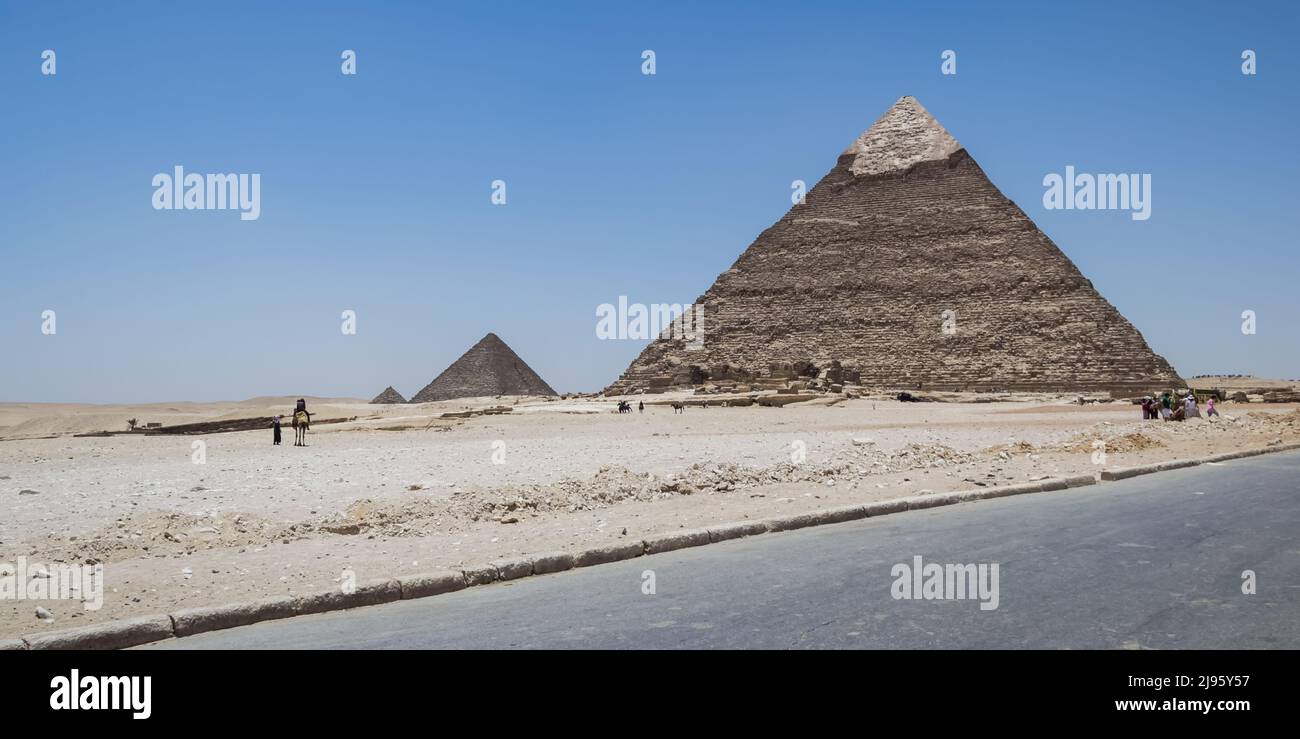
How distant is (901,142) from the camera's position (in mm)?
121562

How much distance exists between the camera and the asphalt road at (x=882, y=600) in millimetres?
4648

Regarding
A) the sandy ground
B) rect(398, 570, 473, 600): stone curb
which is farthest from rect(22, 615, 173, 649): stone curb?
rect(398, 570, 473, 600): stone curb

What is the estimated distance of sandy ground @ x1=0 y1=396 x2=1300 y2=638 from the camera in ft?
21.6

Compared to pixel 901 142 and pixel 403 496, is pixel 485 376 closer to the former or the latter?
pixel 901 142

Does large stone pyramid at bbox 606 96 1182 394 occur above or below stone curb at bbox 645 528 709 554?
above

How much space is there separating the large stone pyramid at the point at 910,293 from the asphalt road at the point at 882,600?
261ft

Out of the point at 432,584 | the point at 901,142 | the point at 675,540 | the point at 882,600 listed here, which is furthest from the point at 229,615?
the point at 901,142

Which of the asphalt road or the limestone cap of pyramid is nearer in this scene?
the asphalt road

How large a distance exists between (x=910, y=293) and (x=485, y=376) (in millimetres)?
52773

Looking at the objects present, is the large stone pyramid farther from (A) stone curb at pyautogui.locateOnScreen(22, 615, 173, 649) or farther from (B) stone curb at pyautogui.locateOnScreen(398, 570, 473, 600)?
(A) stone curb at pyautogui.locateOnScreen(22, 615, 173, 649)

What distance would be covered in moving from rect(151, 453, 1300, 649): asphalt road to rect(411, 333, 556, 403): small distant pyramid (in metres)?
75.7
